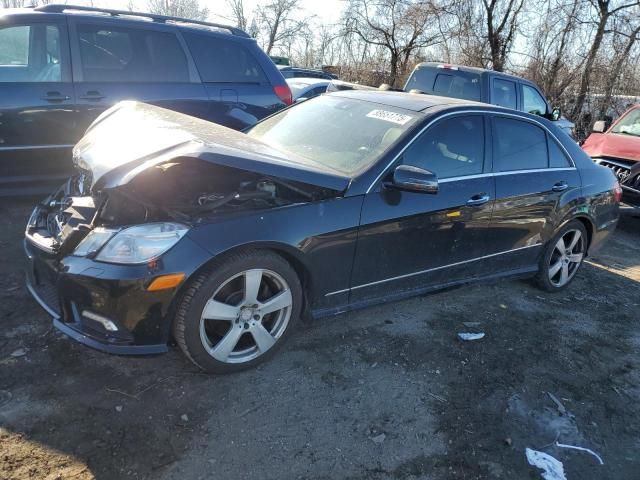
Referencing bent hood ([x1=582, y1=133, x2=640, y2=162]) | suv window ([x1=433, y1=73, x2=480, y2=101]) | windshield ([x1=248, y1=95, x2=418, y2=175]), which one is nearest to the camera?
windshield ([x1=248, y1=95, x2=418, y2=175])

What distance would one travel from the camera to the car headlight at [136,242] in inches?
105

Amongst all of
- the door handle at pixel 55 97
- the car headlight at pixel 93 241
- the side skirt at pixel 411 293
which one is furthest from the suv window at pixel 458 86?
the car headlight at pixel 93 241

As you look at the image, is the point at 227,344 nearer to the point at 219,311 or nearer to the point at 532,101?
the point at 219,311

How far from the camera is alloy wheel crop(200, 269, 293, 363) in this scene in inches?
115

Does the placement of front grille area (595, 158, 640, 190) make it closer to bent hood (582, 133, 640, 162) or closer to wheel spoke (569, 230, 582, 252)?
bent hood (582, 133, 640, 162)

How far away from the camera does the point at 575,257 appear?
4.97m

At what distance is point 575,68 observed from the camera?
15203mm

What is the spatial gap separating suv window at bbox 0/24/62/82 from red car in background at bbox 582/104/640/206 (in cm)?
725

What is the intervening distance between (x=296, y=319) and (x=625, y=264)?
470 centimetres

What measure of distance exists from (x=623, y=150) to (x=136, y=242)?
7.69m

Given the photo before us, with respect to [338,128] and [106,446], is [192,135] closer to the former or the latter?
[338,128]

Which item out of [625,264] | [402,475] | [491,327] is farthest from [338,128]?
[625,264]

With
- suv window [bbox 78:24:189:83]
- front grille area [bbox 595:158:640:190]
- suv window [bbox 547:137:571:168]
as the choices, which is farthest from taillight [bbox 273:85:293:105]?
front grille area [bbox 595:158:640:190]

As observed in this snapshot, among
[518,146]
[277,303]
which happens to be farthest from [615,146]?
[277,303]
